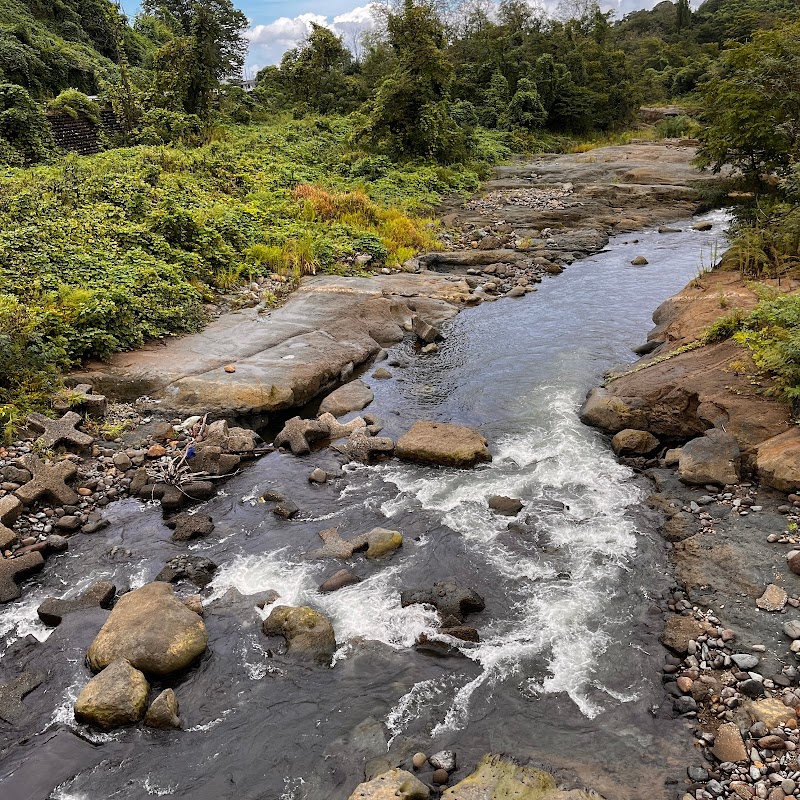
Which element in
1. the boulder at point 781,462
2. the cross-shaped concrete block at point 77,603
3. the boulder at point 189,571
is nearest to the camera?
the cross-shaped concrete block at point 77,603

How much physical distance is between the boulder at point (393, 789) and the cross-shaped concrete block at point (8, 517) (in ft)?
20.1

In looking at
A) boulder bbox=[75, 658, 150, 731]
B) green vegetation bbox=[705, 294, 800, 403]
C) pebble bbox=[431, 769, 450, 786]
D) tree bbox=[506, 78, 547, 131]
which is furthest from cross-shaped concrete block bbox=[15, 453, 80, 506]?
tree bbox=[506, 78, 547, 131]

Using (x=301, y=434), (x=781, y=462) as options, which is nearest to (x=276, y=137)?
(x=301, y=434)

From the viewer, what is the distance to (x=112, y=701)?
19.4ft

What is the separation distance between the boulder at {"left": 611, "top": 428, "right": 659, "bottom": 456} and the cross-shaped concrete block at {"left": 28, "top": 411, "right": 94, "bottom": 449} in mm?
9293

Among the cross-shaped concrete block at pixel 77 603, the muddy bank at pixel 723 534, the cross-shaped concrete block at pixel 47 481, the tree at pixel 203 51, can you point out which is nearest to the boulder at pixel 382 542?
the cross-shaped concrete block at pixel 77 603

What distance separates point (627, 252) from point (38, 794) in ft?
78.1

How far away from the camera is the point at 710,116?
16.1 metres

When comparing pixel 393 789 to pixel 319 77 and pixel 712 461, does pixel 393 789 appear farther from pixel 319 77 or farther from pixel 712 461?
pixel 319 77

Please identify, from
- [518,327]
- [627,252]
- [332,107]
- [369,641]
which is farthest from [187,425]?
[332,107]

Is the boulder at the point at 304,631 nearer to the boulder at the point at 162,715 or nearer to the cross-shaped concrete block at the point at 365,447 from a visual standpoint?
the boulder at the point at 162,715

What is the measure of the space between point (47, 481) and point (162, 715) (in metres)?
4.93

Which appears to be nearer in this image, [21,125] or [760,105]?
[760,105]

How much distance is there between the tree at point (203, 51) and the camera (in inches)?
1166
